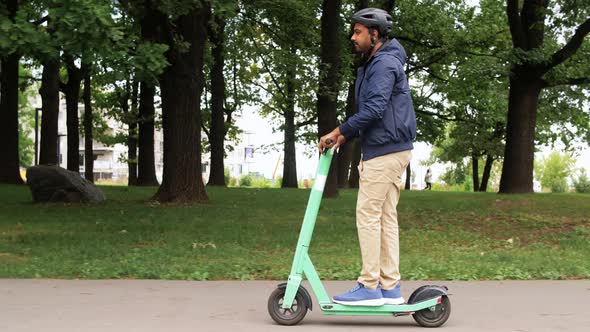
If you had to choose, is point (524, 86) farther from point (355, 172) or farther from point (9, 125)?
point (9, 125)

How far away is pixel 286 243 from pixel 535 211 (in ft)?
24.9

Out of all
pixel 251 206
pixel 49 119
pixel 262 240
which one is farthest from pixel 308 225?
pixel 49 119

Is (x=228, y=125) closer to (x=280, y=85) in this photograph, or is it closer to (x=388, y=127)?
(x=280, y=85)

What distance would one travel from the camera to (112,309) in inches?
223

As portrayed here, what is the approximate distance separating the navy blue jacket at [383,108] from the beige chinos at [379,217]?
0.08 metres

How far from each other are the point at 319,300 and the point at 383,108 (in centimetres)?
133

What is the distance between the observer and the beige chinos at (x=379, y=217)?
5.04 metres

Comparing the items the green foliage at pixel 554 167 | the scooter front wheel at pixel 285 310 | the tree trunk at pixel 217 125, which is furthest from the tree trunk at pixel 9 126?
the green foliage at pixel 554 167

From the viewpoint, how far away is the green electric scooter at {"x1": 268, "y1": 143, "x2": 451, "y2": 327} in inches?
197

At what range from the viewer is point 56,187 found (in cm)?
1705

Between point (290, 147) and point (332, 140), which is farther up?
point (290, 147)

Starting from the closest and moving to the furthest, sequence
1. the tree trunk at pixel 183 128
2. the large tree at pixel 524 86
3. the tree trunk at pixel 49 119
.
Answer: the tree trunk at pixel 183 128, the large tree at pixel 524 86, the tree trunk at pixel 49 119

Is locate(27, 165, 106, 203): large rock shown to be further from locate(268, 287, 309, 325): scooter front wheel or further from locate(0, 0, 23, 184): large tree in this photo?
locate(268, 287, 309, 325): scooter front wheel

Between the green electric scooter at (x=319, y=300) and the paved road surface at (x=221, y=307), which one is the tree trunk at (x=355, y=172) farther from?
the green electric scooter at (x=319, y=300)
